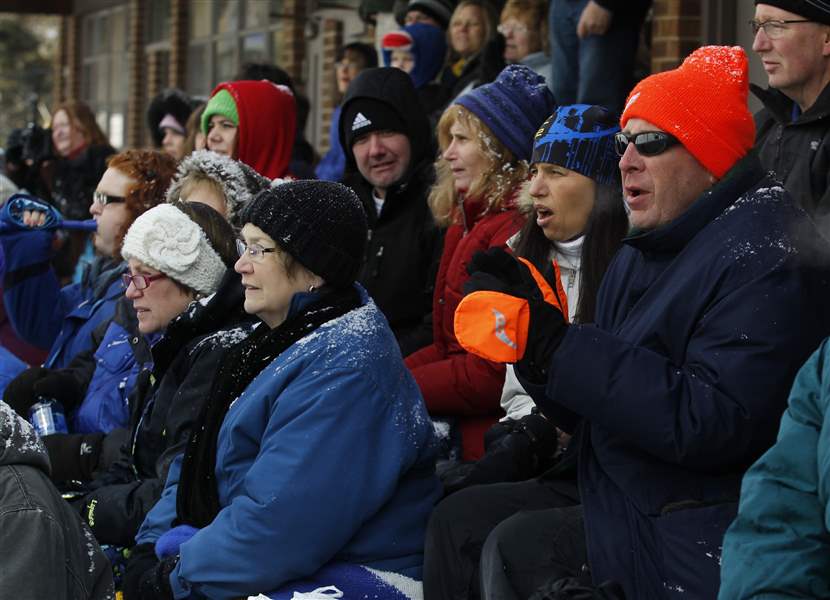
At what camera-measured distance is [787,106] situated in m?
4.19

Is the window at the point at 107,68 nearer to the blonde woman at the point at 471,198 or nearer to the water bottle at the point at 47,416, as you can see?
the water bottle at the point at 47,416

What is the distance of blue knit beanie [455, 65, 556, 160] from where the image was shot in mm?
4680

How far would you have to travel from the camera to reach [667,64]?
6.50 m

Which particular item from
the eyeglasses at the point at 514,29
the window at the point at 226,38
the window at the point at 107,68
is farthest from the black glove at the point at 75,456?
the window at the point at 107,68

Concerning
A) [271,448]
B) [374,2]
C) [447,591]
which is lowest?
[447,591]

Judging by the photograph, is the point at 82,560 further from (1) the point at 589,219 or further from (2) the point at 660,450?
(1) the point at 589,219

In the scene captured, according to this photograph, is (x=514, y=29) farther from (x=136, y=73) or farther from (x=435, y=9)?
(x=136, y=73)

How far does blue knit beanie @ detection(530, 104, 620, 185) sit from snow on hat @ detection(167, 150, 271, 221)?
1.64 meters

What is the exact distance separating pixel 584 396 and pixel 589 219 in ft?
4.25

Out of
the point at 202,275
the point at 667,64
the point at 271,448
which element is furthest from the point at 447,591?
the point at 667,64

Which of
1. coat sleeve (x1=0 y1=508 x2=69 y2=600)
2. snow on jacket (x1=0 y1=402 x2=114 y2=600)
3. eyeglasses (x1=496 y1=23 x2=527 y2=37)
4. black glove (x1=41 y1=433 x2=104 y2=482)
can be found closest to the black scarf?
snow on jacket (x1=0 y1=402 x2=114 y2=600)

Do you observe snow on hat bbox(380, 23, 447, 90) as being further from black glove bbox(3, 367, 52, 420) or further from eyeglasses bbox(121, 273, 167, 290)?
eyeglasses bbox(121, 273, 167, 290)

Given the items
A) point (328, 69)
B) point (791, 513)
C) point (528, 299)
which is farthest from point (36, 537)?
point (328, 69)

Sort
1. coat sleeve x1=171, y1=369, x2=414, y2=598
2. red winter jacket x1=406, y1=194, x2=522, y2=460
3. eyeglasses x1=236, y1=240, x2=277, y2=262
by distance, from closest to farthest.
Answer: coat sleeve x1=171, y1=369, x2=414, y2=598 < eyeglasses x1=236, y1=240, x2=277, y2=262 < red winter jacket x1=406, y1=194, x2=522, y2=460
